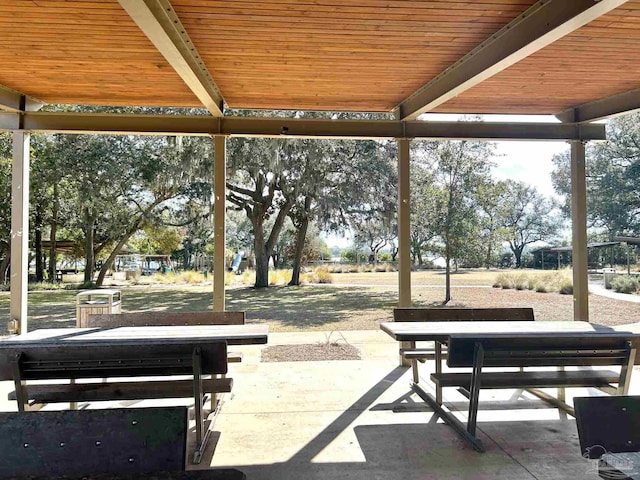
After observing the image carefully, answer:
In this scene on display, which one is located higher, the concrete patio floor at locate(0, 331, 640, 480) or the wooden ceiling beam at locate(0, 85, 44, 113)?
the wooden ceiling beam at locate(0, 85, 44, 113)

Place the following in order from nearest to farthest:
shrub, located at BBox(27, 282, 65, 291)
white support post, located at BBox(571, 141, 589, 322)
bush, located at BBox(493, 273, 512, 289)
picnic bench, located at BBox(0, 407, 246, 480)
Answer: picnic bench, located at BBox(0, 407, 246, 480) < white support post, located at BBox(571, 141, 589, 322) < bush, located at BBox(493, 273, 512, 289) < shrub, located at BBox(27, 282, 65, 291)

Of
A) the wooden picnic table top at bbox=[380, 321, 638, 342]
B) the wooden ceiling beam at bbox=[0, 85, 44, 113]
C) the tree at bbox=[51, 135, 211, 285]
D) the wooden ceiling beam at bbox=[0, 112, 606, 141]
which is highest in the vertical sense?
the tree at bbox=[51, 135, 211, 285]

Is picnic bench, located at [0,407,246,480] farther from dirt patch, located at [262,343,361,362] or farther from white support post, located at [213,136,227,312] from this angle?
dirt patch, located at [262,343,361,362]

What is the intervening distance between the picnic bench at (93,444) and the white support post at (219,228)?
3.18 metres

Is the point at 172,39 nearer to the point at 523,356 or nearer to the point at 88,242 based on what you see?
the point at 523,356

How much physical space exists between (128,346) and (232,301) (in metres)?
9.56

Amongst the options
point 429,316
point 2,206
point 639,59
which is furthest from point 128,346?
point 2,206

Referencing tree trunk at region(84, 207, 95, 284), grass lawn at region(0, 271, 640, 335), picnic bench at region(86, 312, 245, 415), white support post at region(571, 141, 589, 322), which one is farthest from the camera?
tree trunk at region(84, 207, 95, 284)

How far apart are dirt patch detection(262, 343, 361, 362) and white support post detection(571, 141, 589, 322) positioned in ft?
8.88

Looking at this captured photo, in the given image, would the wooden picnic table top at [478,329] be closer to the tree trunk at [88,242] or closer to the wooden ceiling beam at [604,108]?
the wooden ceiling beam at [604,108]

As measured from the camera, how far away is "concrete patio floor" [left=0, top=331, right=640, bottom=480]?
247 centimetres

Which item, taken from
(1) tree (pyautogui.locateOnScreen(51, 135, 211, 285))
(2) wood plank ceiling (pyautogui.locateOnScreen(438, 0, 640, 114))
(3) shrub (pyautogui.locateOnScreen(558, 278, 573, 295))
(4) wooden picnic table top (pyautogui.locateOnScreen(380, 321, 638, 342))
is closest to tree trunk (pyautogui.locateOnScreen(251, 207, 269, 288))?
(1) tree (pyautogui.locateOnScreen(51, 135, 211, 285))

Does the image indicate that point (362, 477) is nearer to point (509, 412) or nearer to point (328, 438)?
point (328, 438)

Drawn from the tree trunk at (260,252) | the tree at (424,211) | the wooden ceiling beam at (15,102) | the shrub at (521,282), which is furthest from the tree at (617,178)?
the wooden ceiling beam at (15,102)
